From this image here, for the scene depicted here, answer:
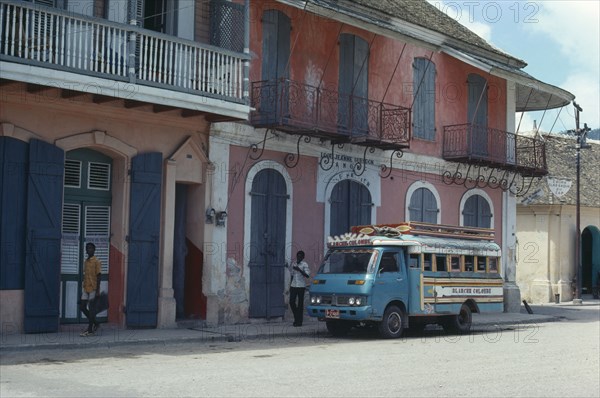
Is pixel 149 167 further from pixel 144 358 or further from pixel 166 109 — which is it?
pixel 144 358

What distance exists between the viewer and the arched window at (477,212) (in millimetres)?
26922

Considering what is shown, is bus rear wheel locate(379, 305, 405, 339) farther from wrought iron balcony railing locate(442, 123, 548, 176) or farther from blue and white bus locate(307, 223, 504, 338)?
wrought iron balcony railing locate(442, 123, 548, 176)

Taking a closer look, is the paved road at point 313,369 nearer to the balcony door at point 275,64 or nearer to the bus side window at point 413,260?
the bus side window at point 413,260

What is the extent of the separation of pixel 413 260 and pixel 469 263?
7.31 ft

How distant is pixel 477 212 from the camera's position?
27281mm

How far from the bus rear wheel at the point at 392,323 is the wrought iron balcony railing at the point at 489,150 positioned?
28.3 ft

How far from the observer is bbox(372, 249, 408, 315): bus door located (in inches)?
683

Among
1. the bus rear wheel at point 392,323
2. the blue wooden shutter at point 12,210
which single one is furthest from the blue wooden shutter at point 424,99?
the blue wooden shutter at point 12,210

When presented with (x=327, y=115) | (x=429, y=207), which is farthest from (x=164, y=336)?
(x=429, y=207)

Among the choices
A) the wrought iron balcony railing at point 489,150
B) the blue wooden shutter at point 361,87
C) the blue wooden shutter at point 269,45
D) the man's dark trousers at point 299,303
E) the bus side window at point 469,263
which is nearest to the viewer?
the man's dark trousers at point 299,303

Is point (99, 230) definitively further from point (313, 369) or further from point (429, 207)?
point (429, 207)

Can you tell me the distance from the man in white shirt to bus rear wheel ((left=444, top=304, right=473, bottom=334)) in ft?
11.3

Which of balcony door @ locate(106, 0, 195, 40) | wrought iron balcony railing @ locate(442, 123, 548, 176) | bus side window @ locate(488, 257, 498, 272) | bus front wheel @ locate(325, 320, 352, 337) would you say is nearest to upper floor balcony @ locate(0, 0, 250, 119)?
balcony door @ locate(106, 0, 195, 40)

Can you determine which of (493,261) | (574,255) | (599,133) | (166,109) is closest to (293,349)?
(166,109)
